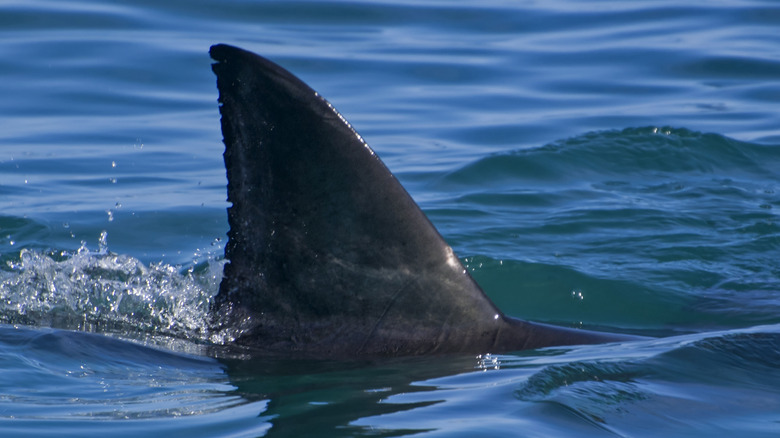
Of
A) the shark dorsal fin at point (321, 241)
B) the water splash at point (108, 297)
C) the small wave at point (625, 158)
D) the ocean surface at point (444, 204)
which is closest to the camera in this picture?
the ocean surface at point (444, 204)

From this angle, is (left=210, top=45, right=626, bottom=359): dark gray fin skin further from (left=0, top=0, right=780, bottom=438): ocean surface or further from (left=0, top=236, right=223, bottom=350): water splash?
(left=0, top=236, right=223, bottom=350): water splash

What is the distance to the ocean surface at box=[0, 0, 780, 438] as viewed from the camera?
332 centimetres

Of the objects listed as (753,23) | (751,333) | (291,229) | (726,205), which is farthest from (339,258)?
(753,23)

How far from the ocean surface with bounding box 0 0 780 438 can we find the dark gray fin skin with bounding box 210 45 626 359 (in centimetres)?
12

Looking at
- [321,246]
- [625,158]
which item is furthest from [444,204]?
[321,246]

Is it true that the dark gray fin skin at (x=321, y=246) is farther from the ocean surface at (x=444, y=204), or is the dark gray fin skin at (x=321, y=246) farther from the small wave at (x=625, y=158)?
the small wave at (x=625, y=158)

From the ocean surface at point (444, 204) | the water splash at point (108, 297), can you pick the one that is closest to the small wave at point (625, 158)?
the ocean surface at point (444, 204)

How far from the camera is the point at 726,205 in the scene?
7.43m

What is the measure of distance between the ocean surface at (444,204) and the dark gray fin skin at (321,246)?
12 cm

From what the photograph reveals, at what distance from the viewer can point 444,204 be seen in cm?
752

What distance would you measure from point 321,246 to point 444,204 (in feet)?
13.1

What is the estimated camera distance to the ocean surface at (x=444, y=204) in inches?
131

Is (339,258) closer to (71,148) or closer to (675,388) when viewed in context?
(675,388)

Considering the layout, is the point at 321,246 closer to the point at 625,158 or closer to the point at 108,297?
the point at 108,297
